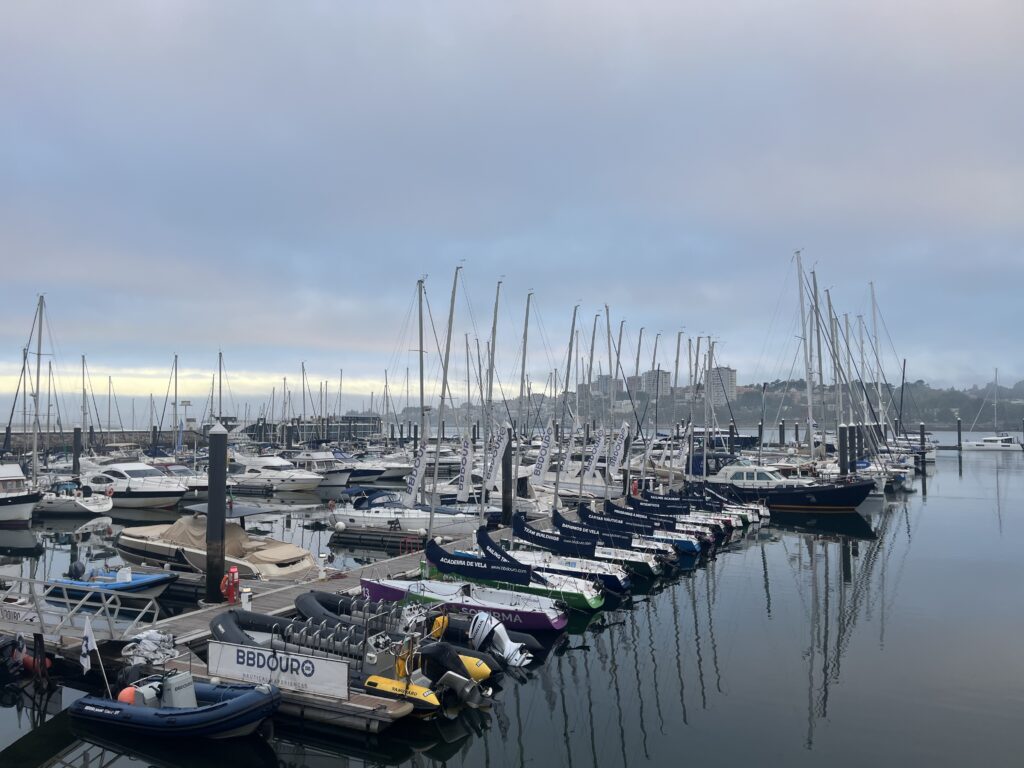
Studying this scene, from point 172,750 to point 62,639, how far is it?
16.5 ft

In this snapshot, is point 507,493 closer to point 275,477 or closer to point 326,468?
point 275,477

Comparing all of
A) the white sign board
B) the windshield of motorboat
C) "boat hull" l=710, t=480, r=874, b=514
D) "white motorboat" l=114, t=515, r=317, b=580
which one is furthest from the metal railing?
"boat hull" l=710, t=480, r=874, b=514

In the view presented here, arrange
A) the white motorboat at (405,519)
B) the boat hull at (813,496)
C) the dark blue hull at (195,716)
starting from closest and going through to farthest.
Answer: the dark blue hull at (195,716) → the white motorboat at (405,519) → the boat hull at (813,496)

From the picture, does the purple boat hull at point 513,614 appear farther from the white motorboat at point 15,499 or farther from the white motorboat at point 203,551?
the white motorboat at point 15,499

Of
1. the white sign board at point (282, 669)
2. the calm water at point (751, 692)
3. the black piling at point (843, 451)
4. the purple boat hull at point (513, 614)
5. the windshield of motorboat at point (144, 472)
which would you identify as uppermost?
the black piling at point (843, 451)

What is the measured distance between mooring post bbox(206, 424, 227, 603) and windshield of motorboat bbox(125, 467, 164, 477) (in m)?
35.9

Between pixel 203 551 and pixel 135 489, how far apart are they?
84.8ft

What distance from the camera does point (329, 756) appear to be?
13.8m

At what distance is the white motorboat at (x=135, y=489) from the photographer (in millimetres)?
49500

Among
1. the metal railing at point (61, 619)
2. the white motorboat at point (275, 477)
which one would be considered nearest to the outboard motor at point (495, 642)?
the metal railing at point (61, 619)

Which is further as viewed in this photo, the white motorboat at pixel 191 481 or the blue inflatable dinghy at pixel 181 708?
the white motorboat at pixel 191 481

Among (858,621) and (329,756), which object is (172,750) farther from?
(858,621)

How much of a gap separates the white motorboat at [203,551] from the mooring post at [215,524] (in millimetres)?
3185

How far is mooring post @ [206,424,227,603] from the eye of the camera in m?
19.9
